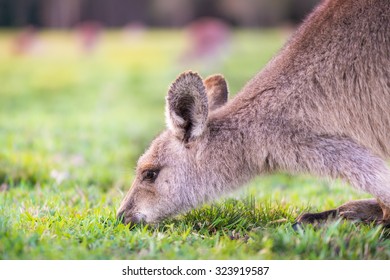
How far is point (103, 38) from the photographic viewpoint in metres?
17.5

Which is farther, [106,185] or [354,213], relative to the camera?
[106,185]

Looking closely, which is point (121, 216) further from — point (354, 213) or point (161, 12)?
point (161, 12)

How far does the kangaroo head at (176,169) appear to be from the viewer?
15.3 feet

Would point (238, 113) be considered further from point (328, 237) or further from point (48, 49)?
point (48, 49)

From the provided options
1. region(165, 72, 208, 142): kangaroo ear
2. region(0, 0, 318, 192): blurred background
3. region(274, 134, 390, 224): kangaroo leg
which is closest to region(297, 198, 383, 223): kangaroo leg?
region(274, 134, 390, 224): kangaroo leg

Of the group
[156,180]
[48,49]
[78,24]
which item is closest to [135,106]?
[48,49]

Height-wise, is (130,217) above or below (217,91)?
below

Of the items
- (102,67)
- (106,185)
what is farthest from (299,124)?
(102,67)

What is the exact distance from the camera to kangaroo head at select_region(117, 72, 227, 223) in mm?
4656

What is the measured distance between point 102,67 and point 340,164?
11.9 meters

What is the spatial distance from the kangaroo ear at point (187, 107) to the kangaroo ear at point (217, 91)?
0.61 m

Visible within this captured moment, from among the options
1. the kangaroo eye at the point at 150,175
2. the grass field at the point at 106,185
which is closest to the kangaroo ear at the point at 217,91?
the grass field at the point at 106,185

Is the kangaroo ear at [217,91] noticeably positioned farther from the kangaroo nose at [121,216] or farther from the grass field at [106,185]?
the kangaroo nose at [121,216]

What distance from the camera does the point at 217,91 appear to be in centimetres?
542
